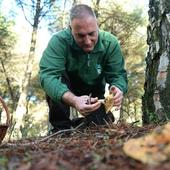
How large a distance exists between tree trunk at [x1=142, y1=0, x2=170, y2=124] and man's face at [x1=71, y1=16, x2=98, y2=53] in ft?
1.77

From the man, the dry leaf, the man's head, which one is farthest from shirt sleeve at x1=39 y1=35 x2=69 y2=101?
the dry leaf

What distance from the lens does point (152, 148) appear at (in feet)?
4.59

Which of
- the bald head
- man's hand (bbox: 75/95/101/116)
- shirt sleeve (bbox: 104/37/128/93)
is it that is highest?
the bald head

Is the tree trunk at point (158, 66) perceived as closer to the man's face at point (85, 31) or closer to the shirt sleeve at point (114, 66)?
the shirt sleeve at point (114, 66)

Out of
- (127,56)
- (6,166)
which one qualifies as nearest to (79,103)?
(6,166)

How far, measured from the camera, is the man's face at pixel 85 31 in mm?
3623

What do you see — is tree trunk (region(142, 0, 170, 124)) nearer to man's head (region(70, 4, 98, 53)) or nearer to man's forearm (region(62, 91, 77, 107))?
man's head (region(70, 4, 98, 53))

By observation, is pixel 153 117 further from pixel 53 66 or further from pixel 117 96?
pixel 53 66

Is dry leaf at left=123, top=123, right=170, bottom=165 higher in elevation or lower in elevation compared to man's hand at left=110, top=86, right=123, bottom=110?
higher

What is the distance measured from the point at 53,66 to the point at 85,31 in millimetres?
427

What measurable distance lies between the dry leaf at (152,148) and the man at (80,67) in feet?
5.99

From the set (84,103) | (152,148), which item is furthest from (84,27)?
(152,148)

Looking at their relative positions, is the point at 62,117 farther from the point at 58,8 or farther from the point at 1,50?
the point at 1,50

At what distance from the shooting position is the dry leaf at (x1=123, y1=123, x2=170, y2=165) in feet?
4.35
